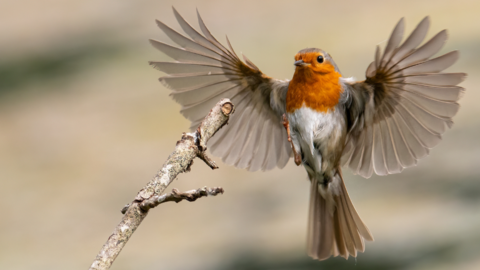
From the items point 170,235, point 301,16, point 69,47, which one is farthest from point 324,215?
point 69,47

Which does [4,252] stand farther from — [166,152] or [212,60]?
[212,60]

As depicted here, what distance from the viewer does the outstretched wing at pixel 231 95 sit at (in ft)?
9.00

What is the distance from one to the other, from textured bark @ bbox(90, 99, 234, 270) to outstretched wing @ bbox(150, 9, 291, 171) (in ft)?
3.97

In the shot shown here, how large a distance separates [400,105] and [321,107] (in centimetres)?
37

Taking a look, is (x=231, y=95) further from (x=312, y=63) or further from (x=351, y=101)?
(x=351, y=101)

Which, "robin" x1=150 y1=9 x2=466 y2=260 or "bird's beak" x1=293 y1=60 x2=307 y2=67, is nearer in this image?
"robin" x1=150 y1=9 x2=466 y2=260

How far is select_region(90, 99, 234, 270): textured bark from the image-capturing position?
1.17m

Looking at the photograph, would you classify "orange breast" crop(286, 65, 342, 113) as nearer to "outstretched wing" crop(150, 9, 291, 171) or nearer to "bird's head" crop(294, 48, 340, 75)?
"bird's head" crop(294, 48, 340, 75)

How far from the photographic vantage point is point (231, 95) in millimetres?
2953

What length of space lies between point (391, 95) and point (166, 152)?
431 cm

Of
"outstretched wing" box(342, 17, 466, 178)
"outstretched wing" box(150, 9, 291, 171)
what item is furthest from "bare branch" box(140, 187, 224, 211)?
"outstretched wing" box(150, 9, 291, 171)

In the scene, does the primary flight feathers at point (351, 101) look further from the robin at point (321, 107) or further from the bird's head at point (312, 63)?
the bird's head at point (312, 63)

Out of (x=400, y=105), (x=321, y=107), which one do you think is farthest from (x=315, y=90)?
(x=400, y=105)

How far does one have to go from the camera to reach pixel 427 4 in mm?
7504
